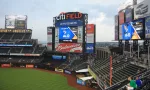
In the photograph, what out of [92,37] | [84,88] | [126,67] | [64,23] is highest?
[64,23]

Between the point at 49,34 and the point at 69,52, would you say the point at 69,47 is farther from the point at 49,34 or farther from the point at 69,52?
the point at 49,34

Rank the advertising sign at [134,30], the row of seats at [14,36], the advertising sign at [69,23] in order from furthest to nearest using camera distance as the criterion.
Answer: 1. the row of seats at [14,36]
2. the advertising sign at [69,23]
3. the advertising sign at [134,30]

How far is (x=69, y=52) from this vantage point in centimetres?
6756

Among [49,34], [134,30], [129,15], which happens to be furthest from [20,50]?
[134,30]

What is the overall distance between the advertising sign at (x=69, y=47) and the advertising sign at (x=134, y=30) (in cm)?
2393

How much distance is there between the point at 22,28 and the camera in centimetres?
9200

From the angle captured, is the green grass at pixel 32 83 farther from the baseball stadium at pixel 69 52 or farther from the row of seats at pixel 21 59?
the row of seats at pixel 21 59

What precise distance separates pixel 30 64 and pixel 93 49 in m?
22.7

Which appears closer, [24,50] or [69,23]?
A: [69,23]

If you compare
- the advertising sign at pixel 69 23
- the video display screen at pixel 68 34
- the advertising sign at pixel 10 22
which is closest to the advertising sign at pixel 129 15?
the advertising sign at pixel 69 23

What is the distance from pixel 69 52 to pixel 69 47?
185 centimetres

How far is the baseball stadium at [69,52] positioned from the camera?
128 ft

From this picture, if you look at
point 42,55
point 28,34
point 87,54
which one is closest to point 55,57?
point 42,55

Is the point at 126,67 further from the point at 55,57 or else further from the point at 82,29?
the point at 55,57
